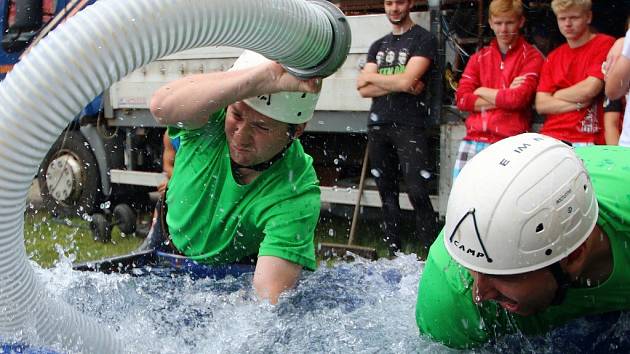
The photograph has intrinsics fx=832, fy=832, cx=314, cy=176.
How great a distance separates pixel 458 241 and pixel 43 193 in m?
7.45

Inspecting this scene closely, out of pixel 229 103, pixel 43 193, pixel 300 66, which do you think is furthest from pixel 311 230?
pixel 43 193

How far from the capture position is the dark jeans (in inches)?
251

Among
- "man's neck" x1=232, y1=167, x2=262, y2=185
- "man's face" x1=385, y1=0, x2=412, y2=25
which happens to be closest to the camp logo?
"man's neck" x1=232, y1=167, x2=262, y2=185

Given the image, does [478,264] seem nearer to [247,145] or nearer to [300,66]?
[300,66]

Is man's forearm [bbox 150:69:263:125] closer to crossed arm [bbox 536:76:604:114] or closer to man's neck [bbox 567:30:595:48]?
crossed arm [bbox 536:76:604:114]

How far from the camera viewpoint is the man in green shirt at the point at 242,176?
360 cm

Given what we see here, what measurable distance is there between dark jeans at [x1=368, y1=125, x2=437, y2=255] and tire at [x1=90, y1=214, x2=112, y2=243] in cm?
268

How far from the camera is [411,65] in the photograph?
6215 millimetres

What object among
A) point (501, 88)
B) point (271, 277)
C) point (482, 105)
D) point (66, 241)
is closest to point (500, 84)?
point (501, 88)

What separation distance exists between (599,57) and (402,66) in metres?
1.49

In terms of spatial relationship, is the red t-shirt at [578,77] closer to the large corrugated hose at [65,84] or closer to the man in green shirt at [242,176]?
the man in green shirt at [242,176]

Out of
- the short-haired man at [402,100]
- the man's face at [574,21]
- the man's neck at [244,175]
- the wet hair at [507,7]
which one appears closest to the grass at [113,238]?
the short-haired man at [402,100]

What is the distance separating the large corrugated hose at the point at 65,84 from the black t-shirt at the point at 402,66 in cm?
377

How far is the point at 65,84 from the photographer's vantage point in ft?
7.12
